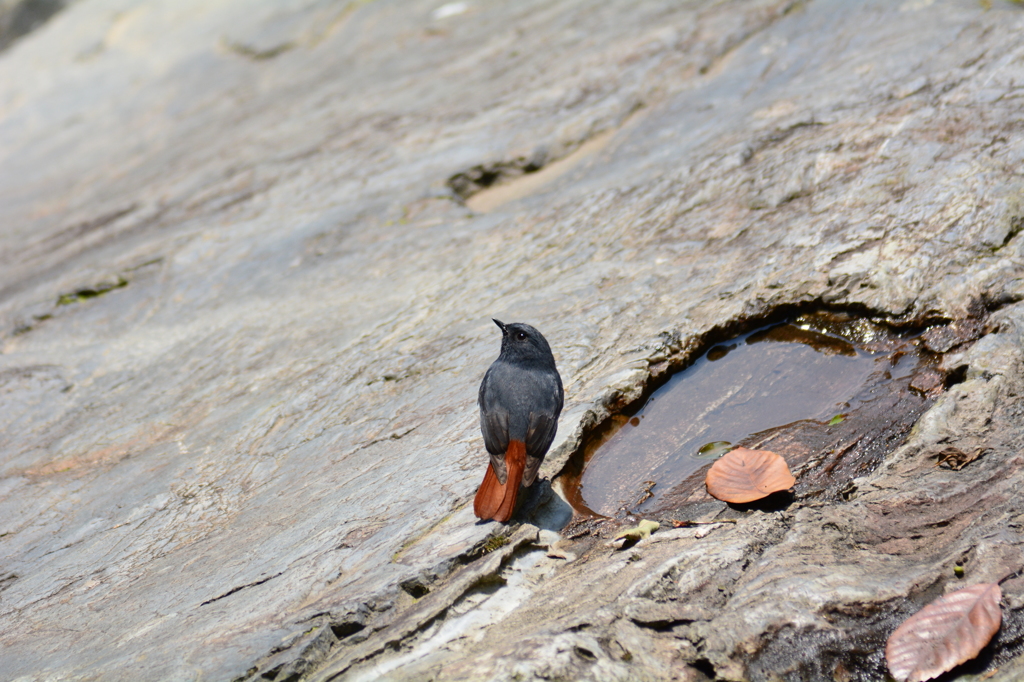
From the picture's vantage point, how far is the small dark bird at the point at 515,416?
3.61m

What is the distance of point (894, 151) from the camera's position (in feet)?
18.5

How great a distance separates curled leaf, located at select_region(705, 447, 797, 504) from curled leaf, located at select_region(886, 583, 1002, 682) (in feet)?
3.28

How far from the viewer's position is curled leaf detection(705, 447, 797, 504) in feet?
11.9

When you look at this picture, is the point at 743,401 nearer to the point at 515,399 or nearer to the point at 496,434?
the point at 515,399

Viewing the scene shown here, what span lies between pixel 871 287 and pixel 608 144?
360 centimetres

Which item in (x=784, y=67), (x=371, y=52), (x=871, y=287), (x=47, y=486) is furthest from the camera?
(x=371, y=52)

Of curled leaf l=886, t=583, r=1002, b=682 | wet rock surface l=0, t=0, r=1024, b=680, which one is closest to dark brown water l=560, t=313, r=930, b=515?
wet rock surface l=0, t=0, r=1024, b=680

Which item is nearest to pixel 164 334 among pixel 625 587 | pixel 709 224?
pixel 709 224

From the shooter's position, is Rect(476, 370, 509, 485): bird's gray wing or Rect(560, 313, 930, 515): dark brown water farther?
Rect(560, 313, 930, 515): dark brown water

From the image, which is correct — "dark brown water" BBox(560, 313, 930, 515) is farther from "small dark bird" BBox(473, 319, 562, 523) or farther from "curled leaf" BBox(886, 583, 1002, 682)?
"curled leaf" BBox(886, 583, 1002, 682)

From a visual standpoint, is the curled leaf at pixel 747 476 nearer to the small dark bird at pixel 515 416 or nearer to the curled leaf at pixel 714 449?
the curled leaf at pixel 714 449

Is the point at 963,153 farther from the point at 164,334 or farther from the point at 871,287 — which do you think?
the point at 164,334

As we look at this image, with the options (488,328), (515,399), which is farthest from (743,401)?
(488,328)

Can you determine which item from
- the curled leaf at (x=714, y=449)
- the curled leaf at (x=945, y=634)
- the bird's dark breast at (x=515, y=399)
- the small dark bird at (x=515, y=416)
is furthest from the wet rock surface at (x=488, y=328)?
the curled leaf at (x=714, y=449)
